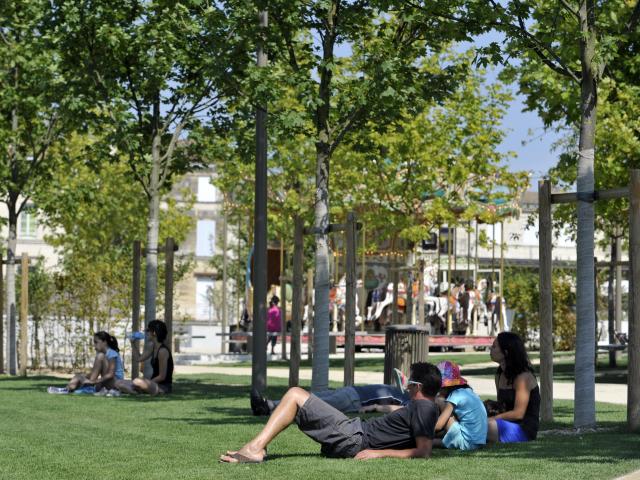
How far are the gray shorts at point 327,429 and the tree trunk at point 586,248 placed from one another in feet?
11.7

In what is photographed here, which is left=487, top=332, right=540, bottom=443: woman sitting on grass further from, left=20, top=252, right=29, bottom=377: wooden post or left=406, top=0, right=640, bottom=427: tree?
left=20, top=252, right=29, bottom=377: wooden post

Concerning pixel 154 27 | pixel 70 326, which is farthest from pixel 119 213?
pixel 154 27

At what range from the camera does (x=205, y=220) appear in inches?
3403

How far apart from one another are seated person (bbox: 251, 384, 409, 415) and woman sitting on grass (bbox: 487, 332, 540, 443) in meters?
2.37

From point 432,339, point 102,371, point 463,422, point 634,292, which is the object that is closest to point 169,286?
point 102,371

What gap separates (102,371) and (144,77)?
487 cm

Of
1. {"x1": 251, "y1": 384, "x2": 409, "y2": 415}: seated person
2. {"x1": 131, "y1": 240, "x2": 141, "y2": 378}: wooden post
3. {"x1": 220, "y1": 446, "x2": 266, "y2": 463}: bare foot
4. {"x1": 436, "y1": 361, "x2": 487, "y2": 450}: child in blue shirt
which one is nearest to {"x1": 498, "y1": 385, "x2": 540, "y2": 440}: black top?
{"x1": 436, "y1": 361, "x2": 487, "y2": 450}: child in blue shirt

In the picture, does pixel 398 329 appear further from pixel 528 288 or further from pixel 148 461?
pixel 528 288

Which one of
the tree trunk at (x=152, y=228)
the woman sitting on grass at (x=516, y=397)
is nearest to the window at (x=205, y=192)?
the tree trunk at (x=152, y=228)

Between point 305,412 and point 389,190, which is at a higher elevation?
point 389,190

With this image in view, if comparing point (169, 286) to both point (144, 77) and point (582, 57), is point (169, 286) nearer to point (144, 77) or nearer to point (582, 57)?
point (144, 77)

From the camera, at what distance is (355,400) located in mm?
14594

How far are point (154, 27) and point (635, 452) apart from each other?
12.1m

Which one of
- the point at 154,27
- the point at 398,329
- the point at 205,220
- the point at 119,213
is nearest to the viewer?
the point at 398,329
